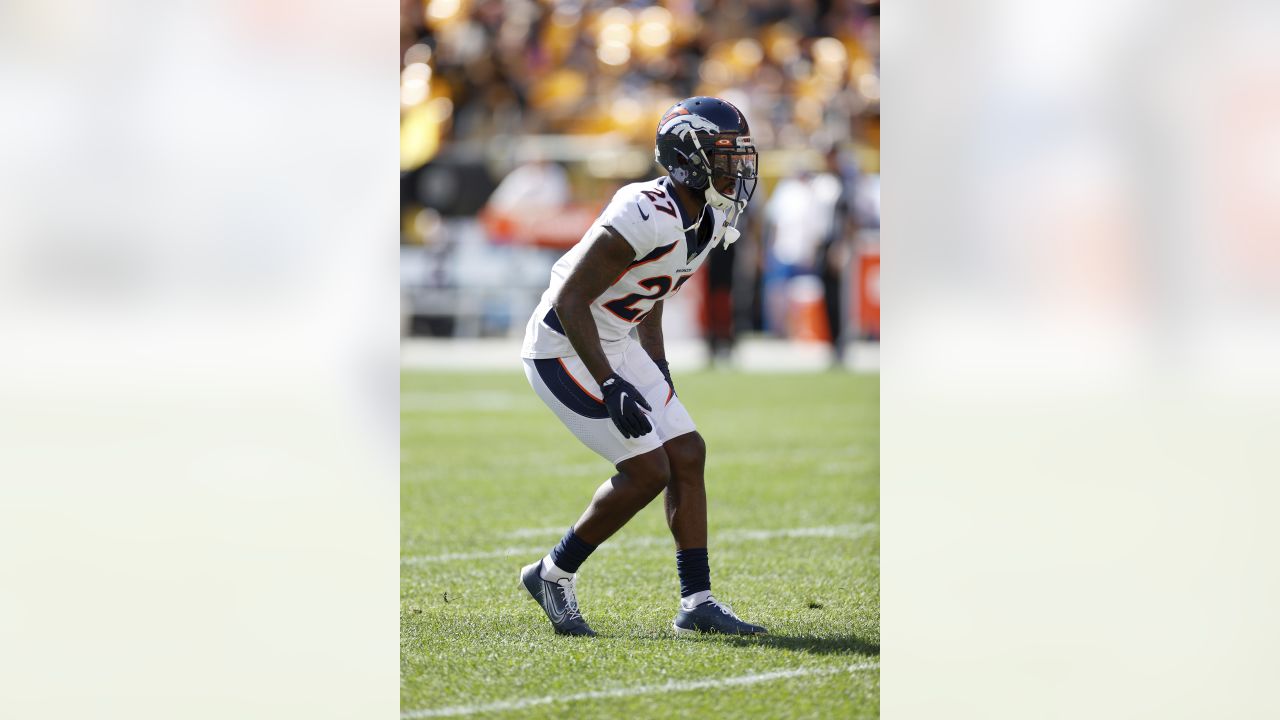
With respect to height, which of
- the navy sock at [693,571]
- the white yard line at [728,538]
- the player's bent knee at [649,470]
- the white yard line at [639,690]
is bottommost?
the white yard line at [639,690]

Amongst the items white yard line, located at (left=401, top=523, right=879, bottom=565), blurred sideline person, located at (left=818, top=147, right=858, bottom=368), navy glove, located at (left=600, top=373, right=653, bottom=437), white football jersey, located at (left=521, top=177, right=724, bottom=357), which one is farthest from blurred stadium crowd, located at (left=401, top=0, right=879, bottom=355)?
navy glove, located at (left=600, top=373, right=653, bottom=437)

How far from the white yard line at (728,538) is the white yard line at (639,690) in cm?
216

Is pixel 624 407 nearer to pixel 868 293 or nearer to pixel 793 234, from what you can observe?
pixel 793 234

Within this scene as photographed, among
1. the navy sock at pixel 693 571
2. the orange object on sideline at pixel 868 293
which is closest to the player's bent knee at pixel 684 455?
the navy sock at pixel 693 571

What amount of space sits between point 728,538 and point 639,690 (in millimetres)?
2596

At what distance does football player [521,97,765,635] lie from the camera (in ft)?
14.1

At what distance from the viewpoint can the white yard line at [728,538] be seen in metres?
5.91

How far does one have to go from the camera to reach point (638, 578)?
17.9 feet

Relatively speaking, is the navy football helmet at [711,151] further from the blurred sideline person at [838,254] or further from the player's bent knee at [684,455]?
the blurred sideline person at [838,254]
